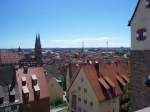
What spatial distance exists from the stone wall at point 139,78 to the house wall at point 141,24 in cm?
53

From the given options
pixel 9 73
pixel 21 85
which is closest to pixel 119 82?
pixel 21 85

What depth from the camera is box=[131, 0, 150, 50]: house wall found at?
20328 millimetres

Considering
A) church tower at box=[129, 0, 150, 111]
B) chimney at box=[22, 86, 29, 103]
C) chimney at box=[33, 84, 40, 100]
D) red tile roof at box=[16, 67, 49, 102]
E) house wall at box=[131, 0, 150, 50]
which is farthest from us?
chimney at box=[33, 84, 40, 100]

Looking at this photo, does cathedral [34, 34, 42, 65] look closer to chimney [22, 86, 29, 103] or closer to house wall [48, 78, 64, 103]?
house wall [48, 78, 64, 103]

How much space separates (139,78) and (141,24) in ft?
15.4

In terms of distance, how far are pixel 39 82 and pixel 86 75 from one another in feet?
25.9

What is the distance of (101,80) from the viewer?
112 ft

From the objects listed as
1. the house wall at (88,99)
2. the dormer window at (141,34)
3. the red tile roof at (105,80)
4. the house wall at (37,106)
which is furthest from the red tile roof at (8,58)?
A: the dormer window at (141,34)

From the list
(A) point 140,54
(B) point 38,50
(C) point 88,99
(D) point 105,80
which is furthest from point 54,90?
(B) point 38,50

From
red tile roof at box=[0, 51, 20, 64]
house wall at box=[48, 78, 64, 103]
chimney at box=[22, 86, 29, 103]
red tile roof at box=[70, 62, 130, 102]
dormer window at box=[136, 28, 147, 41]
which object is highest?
dormer window at box=[136, 28, 147, 41]

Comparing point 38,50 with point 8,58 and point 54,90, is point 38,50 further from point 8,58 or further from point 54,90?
point 54,90

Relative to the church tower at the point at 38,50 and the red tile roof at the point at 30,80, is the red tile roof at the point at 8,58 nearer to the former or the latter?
the red tile roof at the point at 30,80

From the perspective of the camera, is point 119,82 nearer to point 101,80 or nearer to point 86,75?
point 101,80

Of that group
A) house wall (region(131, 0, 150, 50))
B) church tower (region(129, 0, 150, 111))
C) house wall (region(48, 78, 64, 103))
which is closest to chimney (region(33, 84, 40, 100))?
house wall (region(48, 78, 64, 103))
